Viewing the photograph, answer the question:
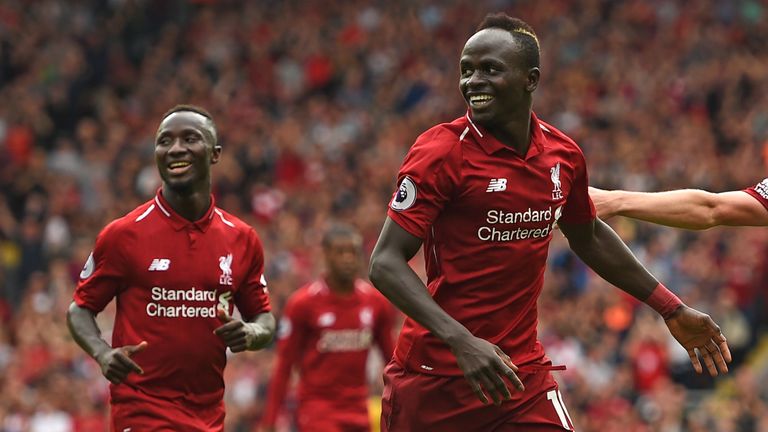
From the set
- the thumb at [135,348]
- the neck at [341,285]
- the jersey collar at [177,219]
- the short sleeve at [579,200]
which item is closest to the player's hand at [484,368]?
the short sleeve at [579,200]

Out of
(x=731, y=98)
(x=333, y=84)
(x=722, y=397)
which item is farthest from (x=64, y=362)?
(x=731, y=98)

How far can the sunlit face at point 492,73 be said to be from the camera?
5.99 m

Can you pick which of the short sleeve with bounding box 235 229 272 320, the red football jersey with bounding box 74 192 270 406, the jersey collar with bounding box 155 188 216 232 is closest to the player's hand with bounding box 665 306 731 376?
the short sleeve with bounding box 235 229 272 320

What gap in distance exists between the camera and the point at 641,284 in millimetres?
6676

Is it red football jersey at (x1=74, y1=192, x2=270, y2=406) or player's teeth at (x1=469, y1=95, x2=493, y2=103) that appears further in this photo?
red football jersey at (x1=74, y1=192, x2=270, y2=406)

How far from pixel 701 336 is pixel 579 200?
88 cm

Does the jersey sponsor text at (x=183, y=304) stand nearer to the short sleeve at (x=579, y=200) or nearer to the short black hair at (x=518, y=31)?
the short sleeve at (x=579, y=200)

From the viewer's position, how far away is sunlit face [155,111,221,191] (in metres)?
7.43

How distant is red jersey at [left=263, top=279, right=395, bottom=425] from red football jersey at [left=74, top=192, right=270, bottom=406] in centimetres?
303

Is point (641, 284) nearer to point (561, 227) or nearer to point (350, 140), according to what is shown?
point (561, 227)

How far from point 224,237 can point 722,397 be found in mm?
8970

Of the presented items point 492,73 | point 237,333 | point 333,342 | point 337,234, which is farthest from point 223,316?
point 337,234

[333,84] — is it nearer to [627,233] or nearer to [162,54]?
[162,54]

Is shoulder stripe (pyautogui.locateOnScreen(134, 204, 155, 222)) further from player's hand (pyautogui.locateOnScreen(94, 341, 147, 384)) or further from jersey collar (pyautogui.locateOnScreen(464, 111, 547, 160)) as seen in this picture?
jersey collar (pyautogui.locateOnScreen(464, 111, 547, 160))
